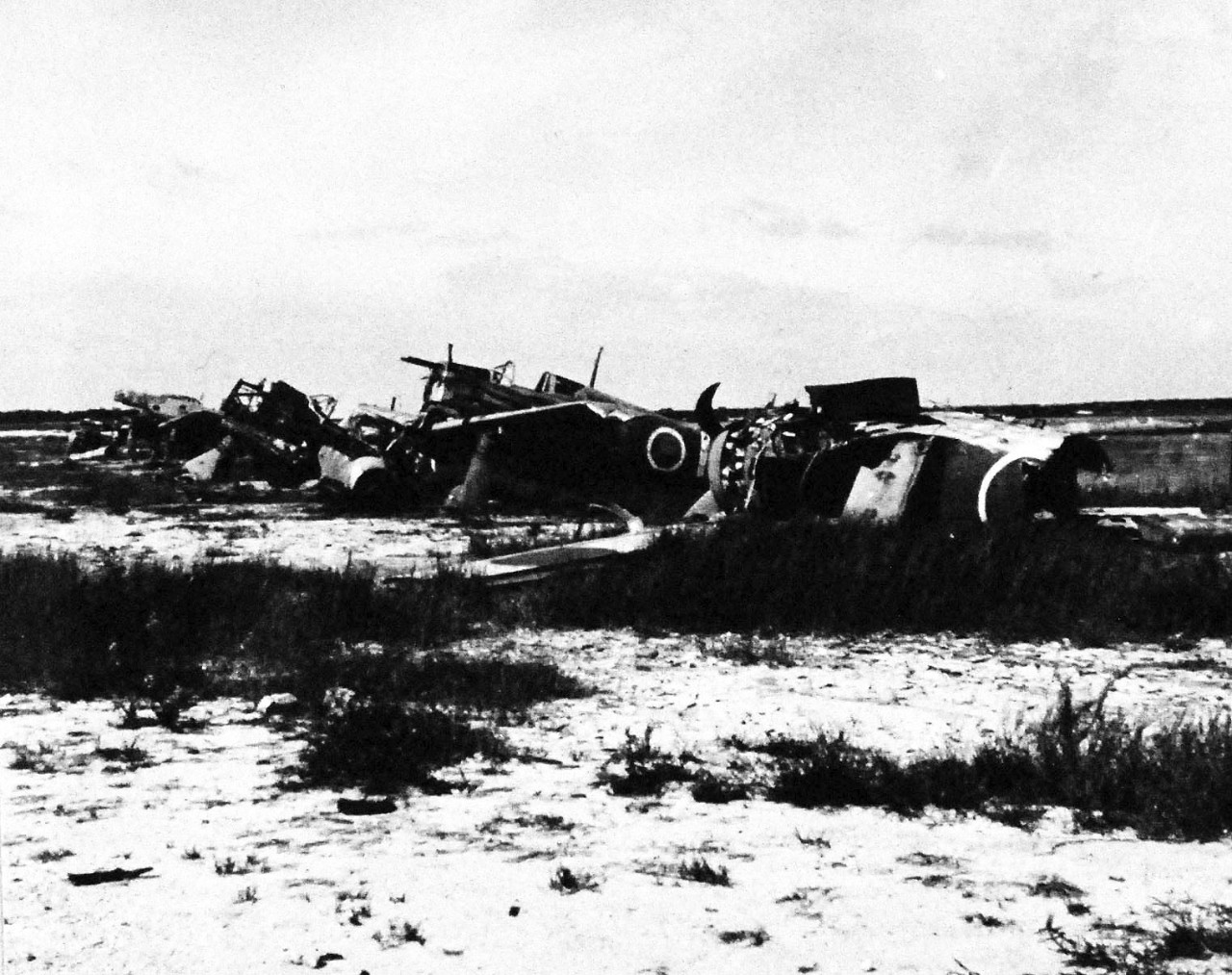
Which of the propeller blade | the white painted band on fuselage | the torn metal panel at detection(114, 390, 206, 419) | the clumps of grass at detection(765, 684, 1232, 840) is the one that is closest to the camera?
the clumps of grass at detection(765, 684, 1232, 840)

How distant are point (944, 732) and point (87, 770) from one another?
4.30m

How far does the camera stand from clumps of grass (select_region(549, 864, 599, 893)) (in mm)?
4000

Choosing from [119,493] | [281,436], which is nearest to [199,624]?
[119,493]

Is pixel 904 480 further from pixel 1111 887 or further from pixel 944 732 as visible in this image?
pixel 1111 887

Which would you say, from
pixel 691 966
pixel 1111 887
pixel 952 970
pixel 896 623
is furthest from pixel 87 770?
pixel 896 623

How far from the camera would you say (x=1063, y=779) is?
5.03 meters

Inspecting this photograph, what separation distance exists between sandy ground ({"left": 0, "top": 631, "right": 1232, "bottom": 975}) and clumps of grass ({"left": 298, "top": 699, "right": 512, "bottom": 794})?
0.60 feet

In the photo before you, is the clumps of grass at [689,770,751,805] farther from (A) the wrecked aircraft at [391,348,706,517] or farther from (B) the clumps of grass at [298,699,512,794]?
(A) the wrecked aircraft at [391,348,706,517]

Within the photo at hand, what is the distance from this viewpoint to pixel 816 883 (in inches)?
160

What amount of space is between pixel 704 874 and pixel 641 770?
1225mm

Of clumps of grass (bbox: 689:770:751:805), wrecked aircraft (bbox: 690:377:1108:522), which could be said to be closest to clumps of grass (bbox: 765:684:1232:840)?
clumps of grass (bbox: 689:770:751:805)

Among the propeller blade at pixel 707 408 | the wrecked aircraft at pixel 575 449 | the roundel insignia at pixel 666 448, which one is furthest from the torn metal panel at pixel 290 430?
the propeller blade at pixel 707 408

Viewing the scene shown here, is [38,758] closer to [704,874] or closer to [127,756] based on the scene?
[127,756]

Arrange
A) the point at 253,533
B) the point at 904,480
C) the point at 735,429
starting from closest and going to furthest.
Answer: the point at 904,480
the point at 735,429
the point at 253,533
